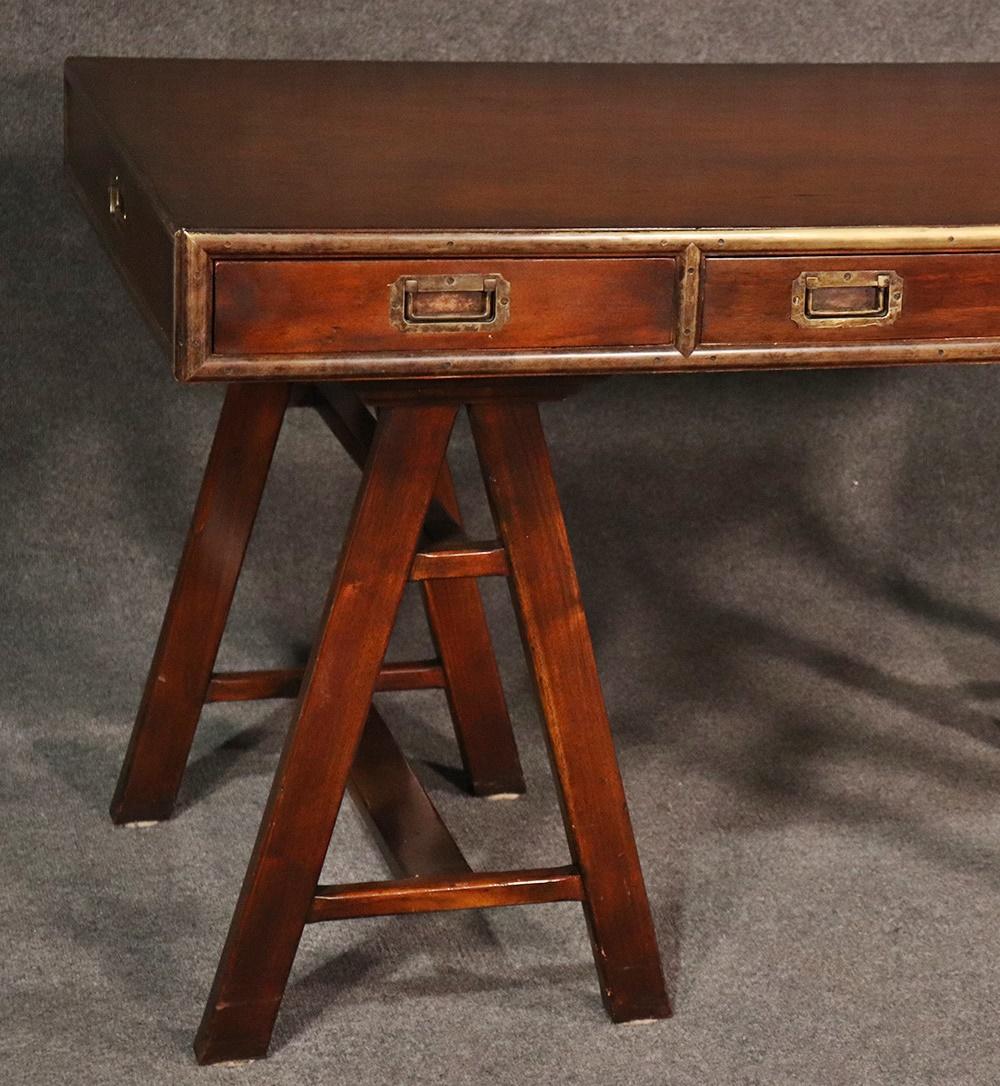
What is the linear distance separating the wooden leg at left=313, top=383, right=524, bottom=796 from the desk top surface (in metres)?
0.33

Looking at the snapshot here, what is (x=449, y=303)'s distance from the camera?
1359 mm

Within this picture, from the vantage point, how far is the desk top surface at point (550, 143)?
1.40 metres

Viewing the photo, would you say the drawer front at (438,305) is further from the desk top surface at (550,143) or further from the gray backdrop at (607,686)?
the gray backdrop at (607,686)

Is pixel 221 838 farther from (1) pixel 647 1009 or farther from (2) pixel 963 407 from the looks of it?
(2) pixel 963 407

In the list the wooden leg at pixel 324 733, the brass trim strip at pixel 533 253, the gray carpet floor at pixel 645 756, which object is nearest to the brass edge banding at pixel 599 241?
the brass trim strip at pixel 533 253

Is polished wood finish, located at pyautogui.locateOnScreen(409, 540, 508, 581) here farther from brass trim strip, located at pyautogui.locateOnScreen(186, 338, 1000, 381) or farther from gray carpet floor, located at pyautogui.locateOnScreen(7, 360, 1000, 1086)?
gray carpet floor, located at pyautogui.locateOnScreen(7, 360, 1000, 1086)

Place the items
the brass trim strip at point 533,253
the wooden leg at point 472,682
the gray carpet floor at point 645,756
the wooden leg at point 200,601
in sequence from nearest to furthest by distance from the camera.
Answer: the brass trim strip at point 533,253, the gray carpet floor at point 645,756, the wooden leg at point 200,601, the wooden leg at point 472,682

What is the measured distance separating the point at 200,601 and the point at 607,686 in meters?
0.57

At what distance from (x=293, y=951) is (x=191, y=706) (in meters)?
0.42

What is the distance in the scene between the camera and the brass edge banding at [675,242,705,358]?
1385mm

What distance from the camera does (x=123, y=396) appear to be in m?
2.36

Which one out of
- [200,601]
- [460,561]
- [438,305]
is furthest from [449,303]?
[200,601]

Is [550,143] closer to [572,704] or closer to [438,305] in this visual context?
[438,305]

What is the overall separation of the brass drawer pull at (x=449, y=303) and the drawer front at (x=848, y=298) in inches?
5.8
